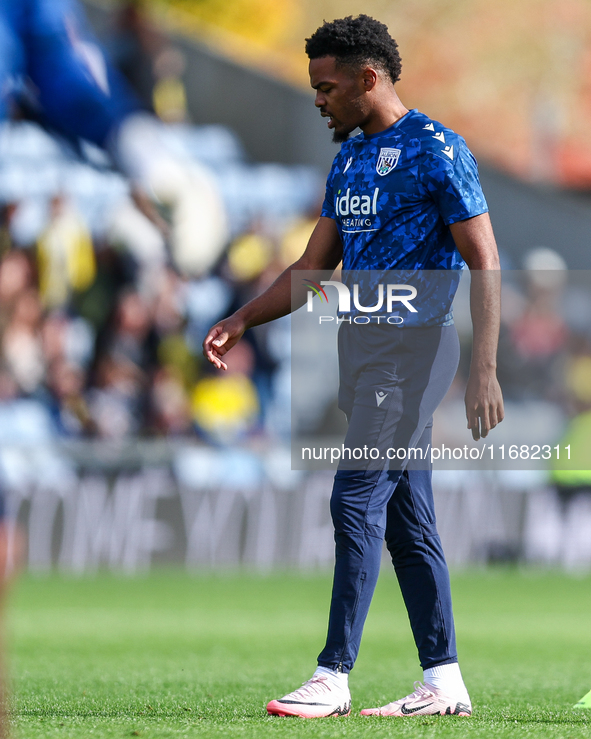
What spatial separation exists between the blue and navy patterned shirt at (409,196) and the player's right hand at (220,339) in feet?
1.52

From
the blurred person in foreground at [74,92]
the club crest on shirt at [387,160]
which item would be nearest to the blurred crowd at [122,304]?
the club crest on shirt at [387,160]

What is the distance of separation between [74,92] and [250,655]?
4504 mm

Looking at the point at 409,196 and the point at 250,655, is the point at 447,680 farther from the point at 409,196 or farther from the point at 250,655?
the point at 250,655

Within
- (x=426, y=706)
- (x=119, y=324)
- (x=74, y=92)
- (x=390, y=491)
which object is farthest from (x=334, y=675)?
(x=119, y=324)

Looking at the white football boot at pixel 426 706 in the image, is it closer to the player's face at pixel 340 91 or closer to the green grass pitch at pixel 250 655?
the green grass pitch at pixel 250 655

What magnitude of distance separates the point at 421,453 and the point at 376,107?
122cm

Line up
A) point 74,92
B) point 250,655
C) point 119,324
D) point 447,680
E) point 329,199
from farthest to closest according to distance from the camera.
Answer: point 119,324 < point 250,655 < point 329,199 < point 447,680 < point 74,92

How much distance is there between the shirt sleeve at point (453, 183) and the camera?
13.0 feet

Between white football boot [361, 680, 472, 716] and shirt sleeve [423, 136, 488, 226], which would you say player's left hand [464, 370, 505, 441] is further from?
white football boot [361, 680, 472, 716]

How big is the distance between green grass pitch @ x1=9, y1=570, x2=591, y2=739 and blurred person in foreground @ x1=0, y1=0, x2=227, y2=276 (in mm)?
1865

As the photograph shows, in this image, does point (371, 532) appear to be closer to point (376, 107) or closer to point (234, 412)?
point (376, 107)

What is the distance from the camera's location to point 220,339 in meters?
4.23

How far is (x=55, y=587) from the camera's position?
34.1 ft

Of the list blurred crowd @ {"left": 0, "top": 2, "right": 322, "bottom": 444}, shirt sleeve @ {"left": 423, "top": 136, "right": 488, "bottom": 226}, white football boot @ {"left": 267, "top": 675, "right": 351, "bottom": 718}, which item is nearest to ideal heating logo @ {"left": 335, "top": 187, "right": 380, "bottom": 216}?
shirt sleeve @ {"left": 423, "top": 136, "right": 488, "bottom": 226}
